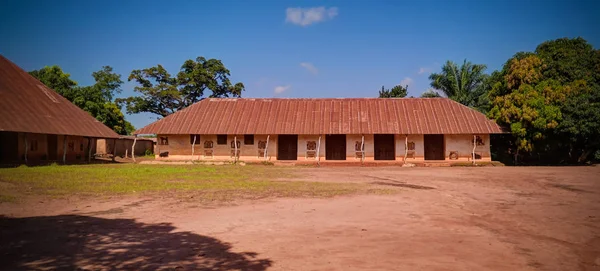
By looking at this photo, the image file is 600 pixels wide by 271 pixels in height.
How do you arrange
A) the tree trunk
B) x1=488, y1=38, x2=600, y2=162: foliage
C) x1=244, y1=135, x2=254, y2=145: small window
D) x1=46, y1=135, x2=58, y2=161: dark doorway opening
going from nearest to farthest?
x1=488, y1=38, x2=600, y2=162: foliage
the tree trunk
x1=46, y1=135, x2=58, y2=161: dark doorway opening
x1=244, y1=135, x2=254, y2=145: small window

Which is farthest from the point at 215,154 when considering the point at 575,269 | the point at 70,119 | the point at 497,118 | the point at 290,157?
the point at 575,269

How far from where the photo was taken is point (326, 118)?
88.6 ft

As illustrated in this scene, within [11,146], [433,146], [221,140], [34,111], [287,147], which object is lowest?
[11,146]

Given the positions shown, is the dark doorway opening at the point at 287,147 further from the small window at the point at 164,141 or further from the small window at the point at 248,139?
the small window at the point at 164,141

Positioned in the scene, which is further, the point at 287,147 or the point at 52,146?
the point at 287,147

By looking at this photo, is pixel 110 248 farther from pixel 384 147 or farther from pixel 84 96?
pixel 84 96

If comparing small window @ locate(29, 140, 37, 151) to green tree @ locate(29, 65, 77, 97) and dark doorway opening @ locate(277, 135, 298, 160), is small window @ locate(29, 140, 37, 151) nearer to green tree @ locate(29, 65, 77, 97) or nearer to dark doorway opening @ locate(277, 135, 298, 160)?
green tree @ locate(29, 65, 77, 97)

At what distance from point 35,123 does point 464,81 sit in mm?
30050

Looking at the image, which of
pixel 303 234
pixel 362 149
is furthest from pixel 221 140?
pixel 303 234

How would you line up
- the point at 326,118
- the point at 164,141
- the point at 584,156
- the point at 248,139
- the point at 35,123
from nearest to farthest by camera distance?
the point at 35,123 → the point at 584,156 → the point at 248,139 → the point at 326,118 → the point at 164,141

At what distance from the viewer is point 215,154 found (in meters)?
26.9

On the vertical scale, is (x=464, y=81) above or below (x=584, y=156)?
above

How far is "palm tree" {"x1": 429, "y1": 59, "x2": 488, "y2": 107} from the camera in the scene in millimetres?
31469

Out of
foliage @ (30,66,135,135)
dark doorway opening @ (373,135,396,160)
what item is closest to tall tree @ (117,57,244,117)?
foliage @ (30,66,135,135)
